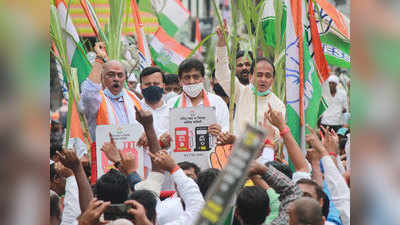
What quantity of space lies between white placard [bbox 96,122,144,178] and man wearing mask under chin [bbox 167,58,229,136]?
70 cm

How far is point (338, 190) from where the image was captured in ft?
13.0

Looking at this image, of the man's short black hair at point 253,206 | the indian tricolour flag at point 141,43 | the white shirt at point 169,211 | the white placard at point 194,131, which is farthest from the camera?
the indian tricolour flag at point 141,43

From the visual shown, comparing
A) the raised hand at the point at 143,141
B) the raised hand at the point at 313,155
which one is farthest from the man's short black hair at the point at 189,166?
the raised hand at the point at 313,155

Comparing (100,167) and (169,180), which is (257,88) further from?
(100,167)

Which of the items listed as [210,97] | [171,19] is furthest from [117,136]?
[171,19]

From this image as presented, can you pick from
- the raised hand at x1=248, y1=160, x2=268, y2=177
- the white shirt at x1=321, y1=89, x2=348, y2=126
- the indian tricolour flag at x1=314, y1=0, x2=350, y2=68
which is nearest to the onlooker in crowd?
the white shirt at x1=321, y1=89, x2=348, y2=126

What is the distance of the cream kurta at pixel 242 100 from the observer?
18.1 ft

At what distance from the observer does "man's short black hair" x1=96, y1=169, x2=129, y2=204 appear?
393 cm

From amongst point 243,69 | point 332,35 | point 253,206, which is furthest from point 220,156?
point 332,35

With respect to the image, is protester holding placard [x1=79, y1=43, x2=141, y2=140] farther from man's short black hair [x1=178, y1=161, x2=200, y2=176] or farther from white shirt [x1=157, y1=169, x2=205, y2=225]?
white shirt [x1=157, y1=169, x2=205, y2=225]

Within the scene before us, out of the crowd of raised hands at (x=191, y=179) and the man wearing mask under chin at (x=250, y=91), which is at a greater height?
the man wearing mask under chin at (x=250, y=91)

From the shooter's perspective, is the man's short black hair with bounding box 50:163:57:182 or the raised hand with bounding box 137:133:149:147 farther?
the man's short black hair with bounding box 50:163:57:182

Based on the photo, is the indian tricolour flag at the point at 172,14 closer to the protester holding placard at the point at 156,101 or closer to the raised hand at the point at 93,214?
the protester holding placard at the point at 156,101

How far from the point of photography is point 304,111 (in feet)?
16.3
